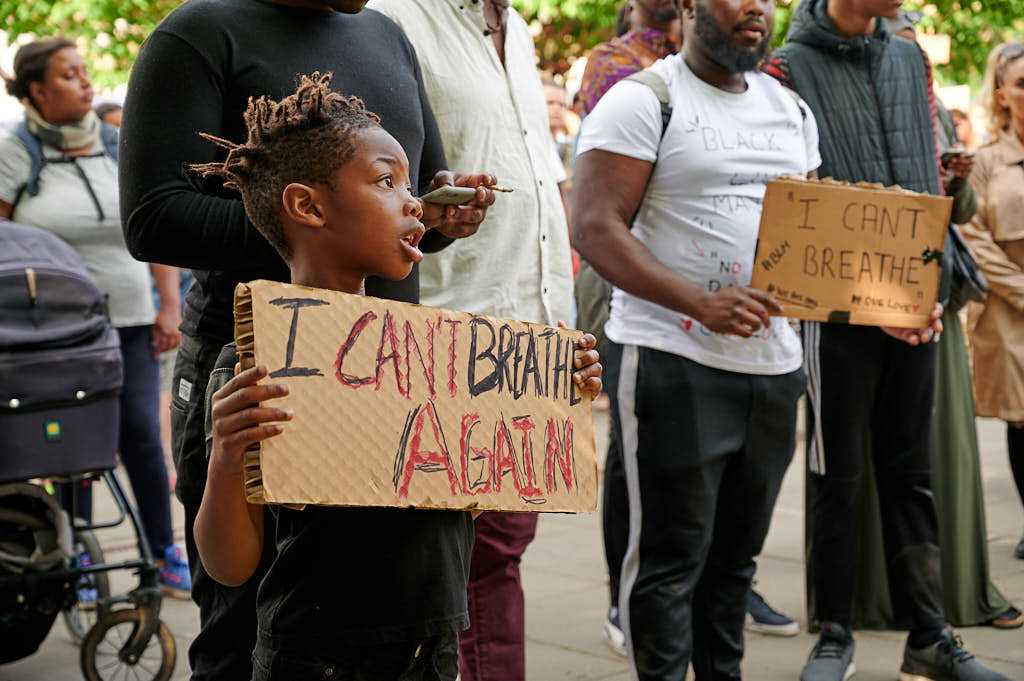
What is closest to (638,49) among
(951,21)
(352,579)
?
(352,579)

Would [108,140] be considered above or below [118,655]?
above

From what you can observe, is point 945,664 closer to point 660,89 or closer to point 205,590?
point 660,89

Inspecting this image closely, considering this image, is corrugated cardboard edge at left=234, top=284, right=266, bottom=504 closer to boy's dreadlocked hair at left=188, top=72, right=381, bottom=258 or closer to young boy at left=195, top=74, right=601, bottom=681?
young boy at left=195, top=74, right=601, bottom=681

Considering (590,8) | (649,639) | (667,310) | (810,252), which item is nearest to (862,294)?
(810,252)

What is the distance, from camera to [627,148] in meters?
3.68

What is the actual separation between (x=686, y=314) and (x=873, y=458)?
124cm

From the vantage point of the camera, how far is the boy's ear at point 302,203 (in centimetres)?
238

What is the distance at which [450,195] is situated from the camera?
104 inches

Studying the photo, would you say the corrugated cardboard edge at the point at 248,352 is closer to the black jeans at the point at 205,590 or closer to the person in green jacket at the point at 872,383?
the black jeans at the point at 205,590

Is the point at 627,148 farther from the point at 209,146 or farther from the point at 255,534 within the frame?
the point at 255,534

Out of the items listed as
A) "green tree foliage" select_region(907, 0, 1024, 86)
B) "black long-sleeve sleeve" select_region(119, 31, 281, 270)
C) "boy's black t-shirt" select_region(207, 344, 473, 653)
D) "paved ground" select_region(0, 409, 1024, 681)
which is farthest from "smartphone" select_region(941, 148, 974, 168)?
"green tree foliage" select_region(907, 0, 1024, 86)

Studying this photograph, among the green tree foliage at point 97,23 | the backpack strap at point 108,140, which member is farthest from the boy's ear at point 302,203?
the green tree foliage at point 97,23

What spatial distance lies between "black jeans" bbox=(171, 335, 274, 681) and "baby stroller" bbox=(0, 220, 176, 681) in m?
1.76

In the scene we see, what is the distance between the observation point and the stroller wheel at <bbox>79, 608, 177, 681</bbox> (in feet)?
15.1
